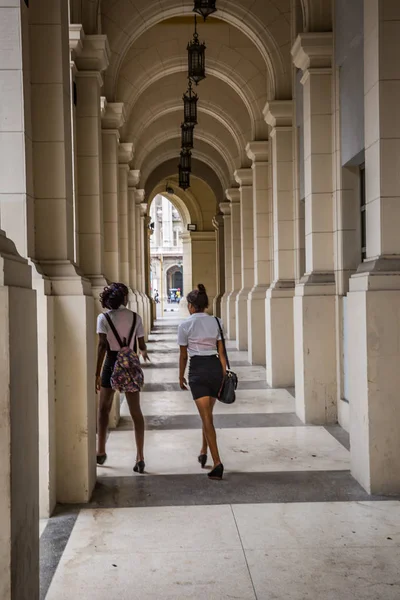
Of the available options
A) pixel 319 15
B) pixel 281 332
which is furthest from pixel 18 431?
pixel 281 332

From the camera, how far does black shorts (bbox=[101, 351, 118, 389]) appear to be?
584 centimetres

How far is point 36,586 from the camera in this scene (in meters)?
3.06

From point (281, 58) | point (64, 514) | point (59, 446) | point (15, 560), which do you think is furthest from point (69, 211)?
point (281, 58)

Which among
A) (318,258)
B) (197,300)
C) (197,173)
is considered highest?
(197,173)

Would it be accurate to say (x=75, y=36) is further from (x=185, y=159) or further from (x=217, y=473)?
(x=185, y=159)

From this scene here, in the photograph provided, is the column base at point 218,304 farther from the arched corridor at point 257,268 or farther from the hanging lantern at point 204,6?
the hanging lantern at point 204,6

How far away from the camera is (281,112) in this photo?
10.3m

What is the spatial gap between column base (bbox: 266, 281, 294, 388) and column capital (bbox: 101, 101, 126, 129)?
153 inches

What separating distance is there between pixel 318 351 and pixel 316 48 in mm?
3719

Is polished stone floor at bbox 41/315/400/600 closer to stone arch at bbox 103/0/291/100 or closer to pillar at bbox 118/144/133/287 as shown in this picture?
stone arch at bbox 103/0/291/100

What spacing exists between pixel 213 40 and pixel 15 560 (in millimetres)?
13206

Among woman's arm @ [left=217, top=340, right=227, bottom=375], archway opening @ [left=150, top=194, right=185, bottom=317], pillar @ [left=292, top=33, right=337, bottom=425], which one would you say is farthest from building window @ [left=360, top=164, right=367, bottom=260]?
archway opening @ [left=150, top=194, right=185, bottom=317]

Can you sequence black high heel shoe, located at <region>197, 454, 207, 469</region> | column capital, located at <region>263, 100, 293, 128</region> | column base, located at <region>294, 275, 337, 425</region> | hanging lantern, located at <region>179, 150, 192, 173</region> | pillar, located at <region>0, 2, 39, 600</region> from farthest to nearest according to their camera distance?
hanging lantern, located at <region>179, 150, 192, 173</region> → column capital, located at <region>263, 100, 293, 128</region> → column base, located at <region>294, 275, 337, 425</region> → black high heel shoe, located at <region>197, 454, 207, 469</region> → pillar, located at <region>0, 2, 39, 600</region>

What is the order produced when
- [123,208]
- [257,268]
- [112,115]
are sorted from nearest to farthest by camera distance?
[112,115] < [257,268] < [123,208]
